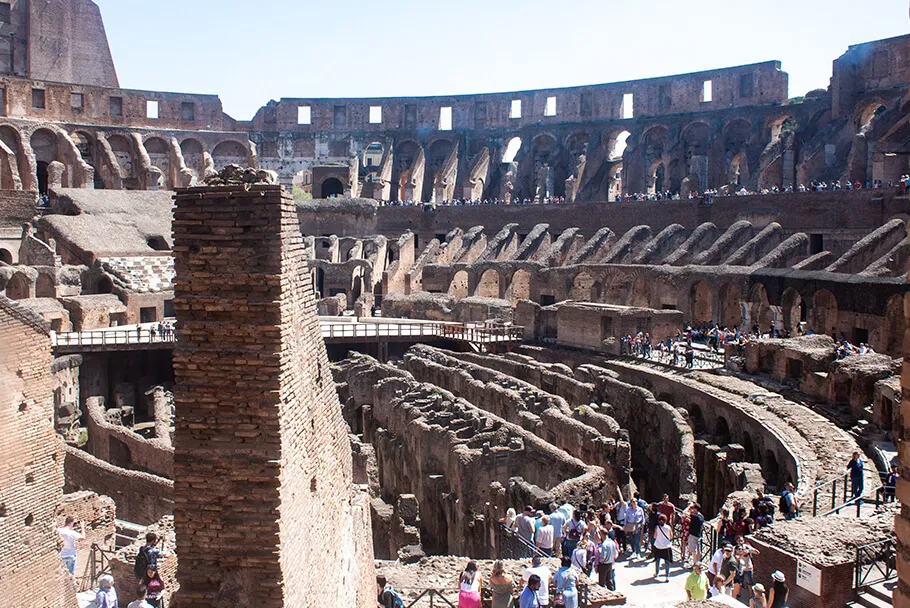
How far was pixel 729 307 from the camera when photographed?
3306 cm

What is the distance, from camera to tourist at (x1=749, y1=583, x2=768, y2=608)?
10441mm

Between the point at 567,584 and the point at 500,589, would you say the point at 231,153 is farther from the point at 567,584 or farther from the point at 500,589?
the point at 567,584

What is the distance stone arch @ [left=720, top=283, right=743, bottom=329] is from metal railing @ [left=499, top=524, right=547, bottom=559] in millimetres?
19877

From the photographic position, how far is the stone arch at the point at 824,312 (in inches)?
1089

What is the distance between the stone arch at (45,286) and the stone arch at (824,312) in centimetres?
2968

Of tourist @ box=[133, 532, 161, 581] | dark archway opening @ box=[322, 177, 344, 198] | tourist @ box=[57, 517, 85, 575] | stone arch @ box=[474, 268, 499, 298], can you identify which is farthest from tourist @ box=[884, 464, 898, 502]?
dark archway opening @ box=[322, 177, 344, 198]

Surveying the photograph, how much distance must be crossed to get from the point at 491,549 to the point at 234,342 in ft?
31.8

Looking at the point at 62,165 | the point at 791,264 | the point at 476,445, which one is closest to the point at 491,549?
the point at 476,445

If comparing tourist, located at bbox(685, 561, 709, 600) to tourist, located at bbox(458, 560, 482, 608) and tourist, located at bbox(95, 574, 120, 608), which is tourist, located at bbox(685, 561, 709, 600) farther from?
tourist, located at bbox(95, 574, 120, 608)

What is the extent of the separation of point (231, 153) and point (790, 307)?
40.4 meters

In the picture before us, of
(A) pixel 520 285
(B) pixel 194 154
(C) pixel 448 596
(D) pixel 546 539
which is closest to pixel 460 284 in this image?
(A) pixel 520 285

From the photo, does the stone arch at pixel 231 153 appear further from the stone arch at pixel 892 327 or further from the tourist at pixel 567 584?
the tourist at pixel 567 584

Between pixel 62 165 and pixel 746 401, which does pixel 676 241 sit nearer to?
pixel 746 401

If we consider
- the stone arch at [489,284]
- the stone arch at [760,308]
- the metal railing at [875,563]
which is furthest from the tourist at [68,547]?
the stone arch at [489,284]
